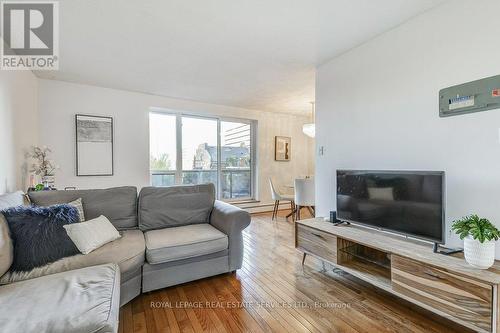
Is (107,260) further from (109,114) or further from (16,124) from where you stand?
(109,114)

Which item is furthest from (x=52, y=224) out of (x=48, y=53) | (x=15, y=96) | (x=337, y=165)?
(x=337, y=165)

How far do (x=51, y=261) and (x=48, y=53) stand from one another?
227 cm

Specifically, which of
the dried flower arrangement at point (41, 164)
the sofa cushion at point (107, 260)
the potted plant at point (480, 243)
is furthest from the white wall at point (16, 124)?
the potted plant at point (480, 243)

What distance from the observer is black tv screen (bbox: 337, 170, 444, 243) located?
5.62 ft

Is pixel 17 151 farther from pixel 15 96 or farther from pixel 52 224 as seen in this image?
pixel 52 224

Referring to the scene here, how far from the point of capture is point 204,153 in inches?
193

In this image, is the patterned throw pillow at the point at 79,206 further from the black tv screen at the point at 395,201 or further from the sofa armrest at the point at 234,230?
the black tv screen at the point at 395,201

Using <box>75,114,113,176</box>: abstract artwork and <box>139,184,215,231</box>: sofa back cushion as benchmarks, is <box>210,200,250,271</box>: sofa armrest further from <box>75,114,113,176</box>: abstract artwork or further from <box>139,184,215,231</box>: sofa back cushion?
<box>75,114,113,176</box>: abstract artwork

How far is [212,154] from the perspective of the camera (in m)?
5.00

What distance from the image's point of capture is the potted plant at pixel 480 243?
1395 millimetres

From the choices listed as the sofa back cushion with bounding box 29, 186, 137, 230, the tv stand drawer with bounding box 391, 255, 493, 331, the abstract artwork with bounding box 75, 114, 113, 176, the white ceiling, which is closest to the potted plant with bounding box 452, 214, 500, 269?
the tv stand drawer with bounding box 391, 255, 493, 331

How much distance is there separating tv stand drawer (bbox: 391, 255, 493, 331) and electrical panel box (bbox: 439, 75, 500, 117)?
116cm

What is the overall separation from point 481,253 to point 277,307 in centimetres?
139

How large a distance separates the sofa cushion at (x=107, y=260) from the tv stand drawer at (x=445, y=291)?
6.55ft
